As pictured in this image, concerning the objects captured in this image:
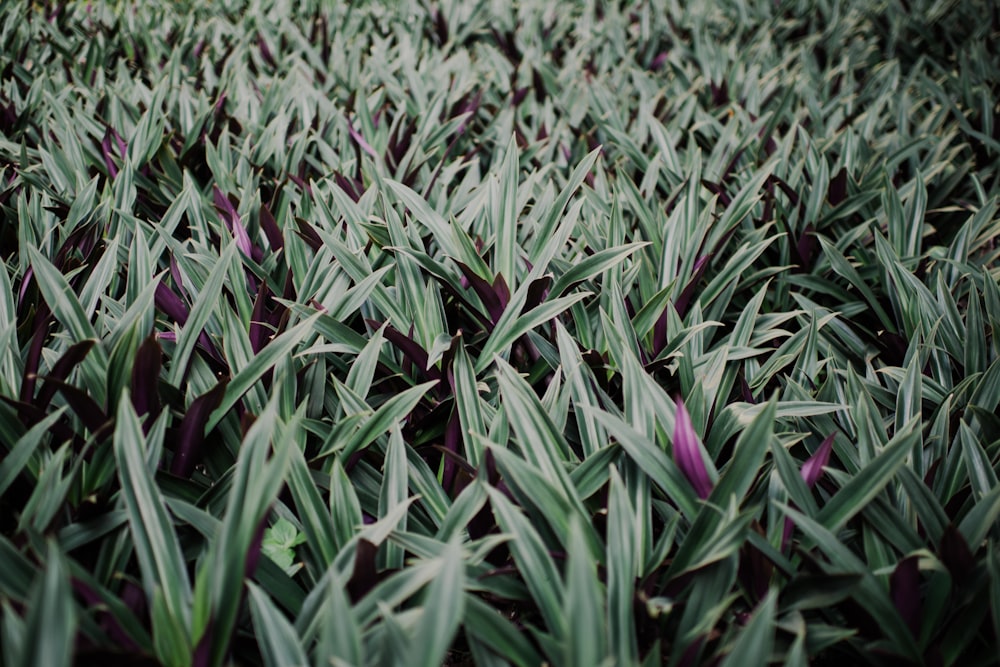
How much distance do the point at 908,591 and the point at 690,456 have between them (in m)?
0.35

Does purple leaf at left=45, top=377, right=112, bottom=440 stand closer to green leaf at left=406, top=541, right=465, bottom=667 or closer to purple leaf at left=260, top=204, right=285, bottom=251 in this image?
green leaf at left=406, top=541, right=465, bottom=667

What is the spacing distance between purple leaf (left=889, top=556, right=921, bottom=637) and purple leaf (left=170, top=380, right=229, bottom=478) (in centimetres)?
107

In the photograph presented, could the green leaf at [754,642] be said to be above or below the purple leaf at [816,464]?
above

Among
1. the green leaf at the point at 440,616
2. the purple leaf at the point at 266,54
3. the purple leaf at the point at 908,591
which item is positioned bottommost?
the purple leaf at the point at 908,591

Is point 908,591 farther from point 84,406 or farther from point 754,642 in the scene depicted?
point 84,406

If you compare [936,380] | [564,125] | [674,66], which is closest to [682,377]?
[936,380]

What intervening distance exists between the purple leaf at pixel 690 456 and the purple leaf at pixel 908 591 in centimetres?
28

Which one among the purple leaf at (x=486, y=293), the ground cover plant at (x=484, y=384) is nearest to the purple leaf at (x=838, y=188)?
the ground cover plant at (x=484, y=384)

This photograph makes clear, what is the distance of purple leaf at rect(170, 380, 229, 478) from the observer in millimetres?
1158

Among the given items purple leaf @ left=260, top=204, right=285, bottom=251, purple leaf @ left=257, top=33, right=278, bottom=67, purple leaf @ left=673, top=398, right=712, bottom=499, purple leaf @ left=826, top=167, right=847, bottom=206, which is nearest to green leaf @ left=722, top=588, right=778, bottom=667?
purple leaf @ left=673, top=398, right=712, bottom=499

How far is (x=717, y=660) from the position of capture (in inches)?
36.2

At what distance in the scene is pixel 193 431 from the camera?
3.86 ft

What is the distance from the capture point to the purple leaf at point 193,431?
116cm

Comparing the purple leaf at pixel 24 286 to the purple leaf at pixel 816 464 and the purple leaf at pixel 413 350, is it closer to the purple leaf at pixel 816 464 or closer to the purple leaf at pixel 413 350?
the purple leaf at pixel 413 350
